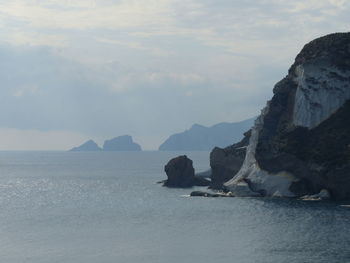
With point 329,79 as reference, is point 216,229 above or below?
below

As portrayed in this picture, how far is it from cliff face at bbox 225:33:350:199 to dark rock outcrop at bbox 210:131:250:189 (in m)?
17.0

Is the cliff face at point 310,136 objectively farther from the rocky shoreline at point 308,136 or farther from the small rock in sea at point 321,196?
the small rock in sea at point 321,196

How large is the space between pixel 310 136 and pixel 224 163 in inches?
1273

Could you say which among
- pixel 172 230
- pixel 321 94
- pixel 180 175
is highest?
pixel 321 94

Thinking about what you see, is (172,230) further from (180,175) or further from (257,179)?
(180,175)

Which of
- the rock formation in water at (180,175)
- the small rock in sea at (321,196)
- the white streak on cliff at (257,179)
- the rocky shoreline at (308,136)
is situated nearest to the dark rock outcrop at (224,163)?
the rock formation in water at (180,175)

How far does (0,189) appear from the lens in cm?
19988

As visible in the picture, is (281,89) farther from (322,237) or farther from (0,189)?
(0,189)

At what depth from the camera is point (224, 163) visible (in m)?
174

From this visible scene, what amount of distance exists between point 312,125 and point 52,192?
240ft

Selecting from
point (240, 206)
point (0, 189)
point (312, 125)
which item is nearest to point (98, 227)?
point (240, 206)

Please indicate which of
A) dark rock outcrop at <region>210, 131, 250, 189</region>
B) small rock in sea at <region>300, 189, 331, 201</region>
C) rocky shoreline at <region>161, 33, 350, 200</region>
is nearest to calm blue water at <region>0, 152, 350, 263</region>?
small rock in sea at <region>300, 189, 331, 201</region>

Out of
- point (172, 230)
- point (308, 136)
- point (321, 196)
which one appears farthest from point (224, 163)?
point (172, 230)

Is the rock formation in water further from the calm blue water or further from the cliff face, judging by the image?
the cliff face
